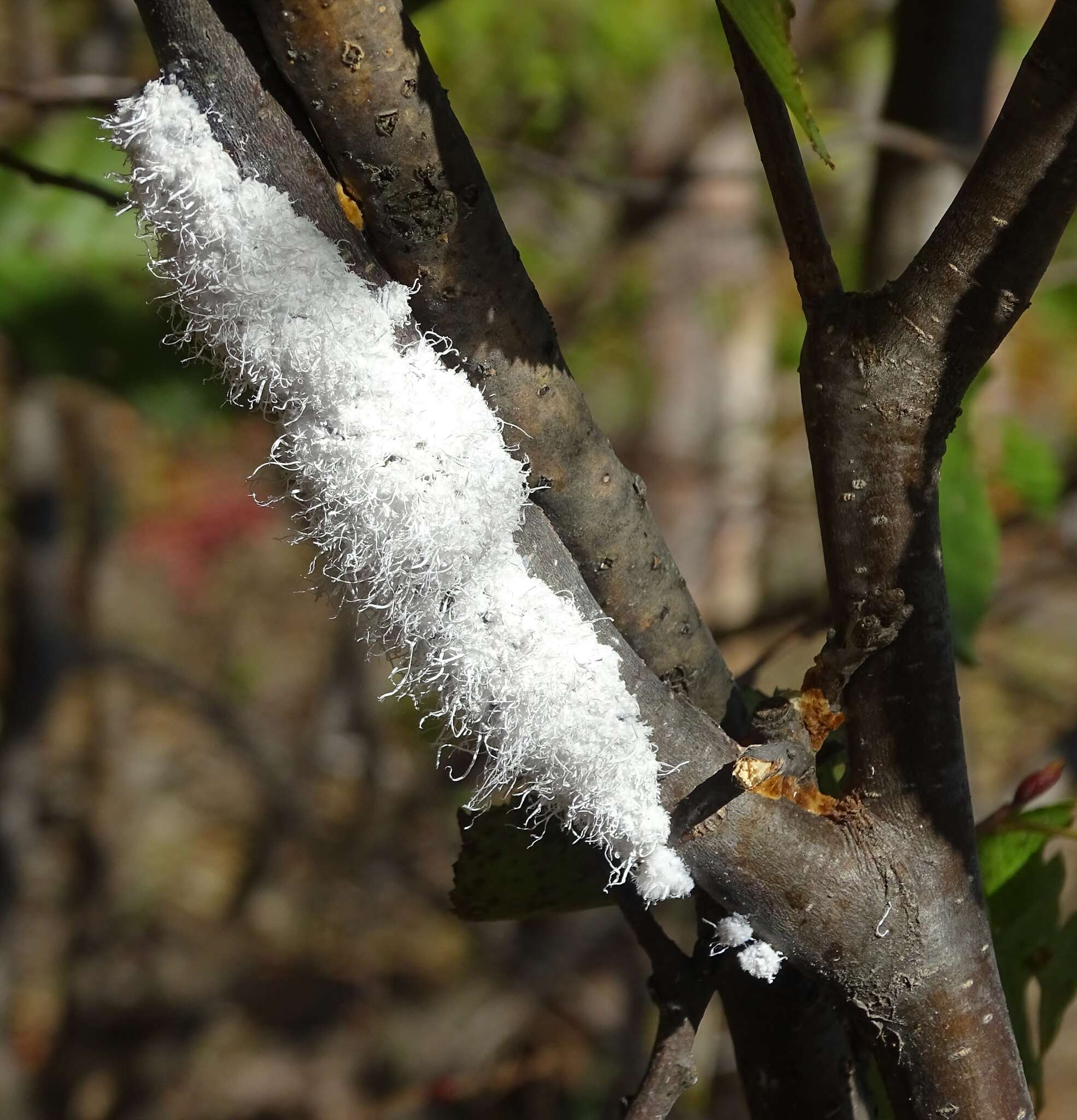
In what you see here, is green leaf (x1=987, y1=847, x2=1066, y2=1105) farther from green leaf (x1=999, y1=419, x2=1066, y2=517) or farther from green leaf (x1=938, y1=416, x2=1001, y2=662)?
green leaf (x1=999, y1=419, x2=1066, y2=517)

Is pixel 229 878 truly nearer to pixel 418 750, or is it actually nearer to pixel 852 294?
pixel 418 750

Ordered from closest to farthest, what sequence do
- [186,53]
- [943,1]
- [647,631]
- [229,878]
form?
[186,53] < [647,631] < [943,1] < [229,878]

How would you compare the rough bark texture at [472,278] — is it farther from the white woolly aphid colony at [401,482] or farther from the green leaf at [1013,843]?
the green leaf at [1013,843]

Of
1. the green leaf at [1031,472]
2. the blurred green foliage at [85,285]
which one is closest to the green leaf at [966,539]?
the green leaf at [1031,472]

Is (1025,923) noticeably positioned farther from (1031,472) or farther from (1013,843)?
(1031,472)

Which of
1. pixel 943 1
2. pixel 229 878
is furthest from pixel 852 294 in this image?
pixel 229 878

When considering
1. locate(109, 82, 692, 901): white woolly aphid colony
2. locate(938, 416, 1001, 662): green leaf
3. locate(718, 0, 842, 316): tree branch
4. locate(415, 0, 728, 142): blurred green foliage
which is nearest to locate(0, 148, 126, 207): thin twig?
locate(109, 82, 692, 901): white woolly aphid colony
